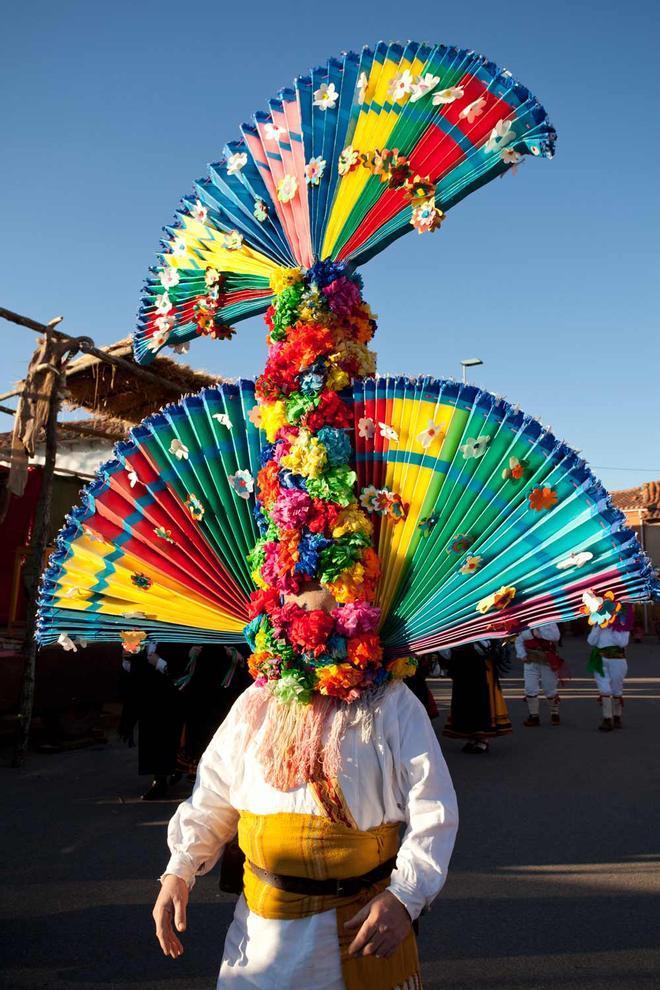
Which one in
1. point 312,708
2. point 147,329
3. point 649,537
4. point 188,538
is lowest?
point 312,708

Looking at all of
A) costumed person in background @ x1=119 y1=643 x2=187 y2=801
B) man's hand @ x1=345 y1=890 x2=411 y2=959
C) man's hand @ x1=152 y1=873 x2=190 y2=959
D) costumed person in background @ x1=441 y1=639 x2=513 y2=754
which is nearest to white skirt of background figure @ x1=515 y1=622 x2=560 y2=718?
costumed person in background @ x1=441 y1=639 x2=513 y2=754

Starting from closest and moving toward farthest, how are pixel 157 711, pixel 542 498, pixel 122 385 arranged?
pixel 542 498 < pixel 157 711 < pixel 122 385

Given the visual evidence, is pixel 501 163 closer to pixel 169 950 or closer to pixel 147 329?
pixel 147 329

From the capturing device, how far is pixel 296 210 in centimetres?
267

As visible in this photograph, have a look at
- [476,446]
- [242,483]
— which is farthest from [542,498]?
[242,483]

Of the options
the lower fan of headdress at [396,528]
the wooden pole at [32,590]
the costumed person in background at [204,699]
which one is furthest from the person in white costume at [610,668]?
the lower fan of headdress at [396,528]

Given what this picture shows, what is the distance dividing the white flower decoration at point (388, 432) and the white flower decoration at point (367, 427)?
0.08ft

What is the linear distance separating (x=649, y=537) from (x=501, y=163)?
1318 inches

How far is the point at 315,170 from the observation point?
2.57 m

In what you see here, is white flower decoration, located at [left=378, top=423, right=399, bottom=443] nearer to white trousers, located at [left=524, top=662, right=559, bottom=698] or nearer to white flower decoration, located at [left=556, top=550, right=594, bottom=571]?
white flower decoration, located at [left=556, top=550, right=594, bottom=571]

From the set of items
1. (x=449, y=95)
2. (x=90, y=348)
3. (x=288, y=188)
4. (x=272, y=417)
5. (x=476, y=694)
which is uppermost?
(x=90, y=348)

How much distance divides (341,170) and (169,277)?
851 mm

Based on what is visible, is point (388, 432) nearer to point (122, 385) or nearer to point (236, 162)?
point (236, 162)

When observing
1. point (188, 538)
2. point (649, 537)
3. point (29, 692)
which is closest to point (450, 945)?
point (188, 538)
